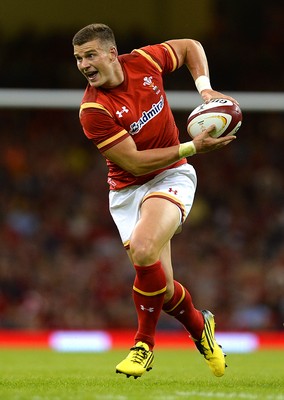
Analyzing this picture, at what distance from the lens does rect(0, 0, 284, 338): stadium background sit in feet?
38.8

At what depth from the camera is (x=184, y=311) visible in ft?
17.9

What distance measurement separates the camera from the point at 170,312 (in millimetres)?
5453

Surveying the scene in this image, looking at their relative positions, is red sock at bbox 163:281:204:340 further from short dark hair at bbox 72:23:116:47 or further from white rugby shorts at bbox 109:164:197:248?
short dark hair at bbox 72:23:116:47

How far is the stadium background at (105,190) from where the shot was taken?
466 inches

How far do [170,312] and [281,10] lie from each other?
812 cm

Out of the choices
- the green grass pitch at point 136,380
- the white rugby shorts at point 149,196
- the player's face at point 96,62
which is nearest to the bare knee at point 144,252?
the white rugby shorts at point 149,196

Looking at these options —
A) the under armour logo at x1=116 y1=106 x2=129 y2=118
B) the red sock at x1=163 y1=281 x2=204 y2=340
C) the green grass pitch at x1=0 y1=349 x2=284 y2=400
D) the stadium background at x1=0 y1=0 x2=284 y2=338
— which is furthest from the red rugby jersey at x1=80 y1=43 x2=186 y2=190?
the stadium background at x1=0 y1=0 x2=284 y2=338

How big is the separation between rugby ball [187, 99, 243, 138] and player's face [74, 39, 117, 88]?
52 cm

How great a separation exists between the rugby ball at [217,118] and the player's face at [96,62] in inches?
20.4

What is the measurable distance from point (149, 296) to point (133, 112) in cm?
101

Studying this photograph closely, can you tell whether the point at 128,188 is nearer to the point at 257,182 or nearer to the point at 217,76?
the point at 217,76

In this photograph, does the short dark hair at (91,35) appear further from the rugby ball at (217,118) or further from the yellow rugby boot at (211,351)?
the yellow rugby boot at (211,351)

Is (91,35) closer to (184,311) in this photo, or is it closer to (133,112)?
(133,112)

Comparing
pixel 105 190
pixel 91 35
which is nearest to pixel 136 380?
pixel 91 35
